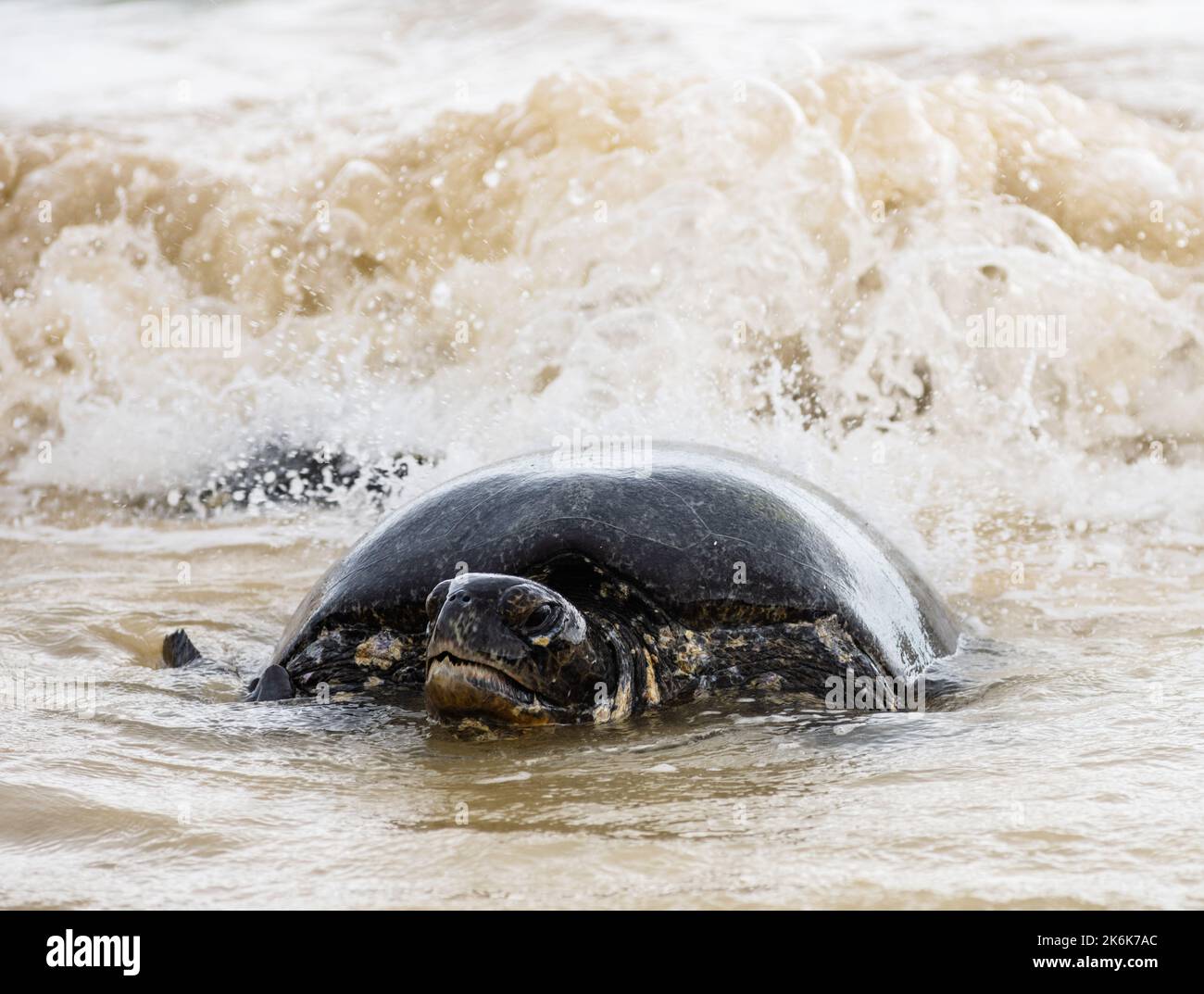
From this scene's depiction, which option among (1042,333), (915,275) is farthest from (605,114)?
(1042,333)

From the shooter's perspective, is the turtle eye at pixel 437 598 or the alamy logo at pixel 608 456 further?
the alamy logo at pixel 608 456

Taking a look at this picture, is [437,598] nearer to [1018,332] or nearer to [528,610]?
[528,610]

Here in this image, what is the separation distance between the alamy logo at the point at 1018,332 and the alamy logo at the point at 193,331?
17.7 feet

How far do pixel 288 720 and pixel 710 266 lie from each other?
6.28 meters

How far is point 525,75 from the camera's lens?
10977mm

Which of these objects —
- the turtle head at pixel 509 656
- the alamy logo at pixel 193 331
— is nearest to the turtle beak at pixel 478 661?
the turtle head at pixel 509 656

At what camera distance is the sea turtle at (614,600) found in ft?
9.62

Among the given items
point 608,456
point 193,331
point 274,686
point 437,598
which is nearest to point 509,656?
point 437,598
